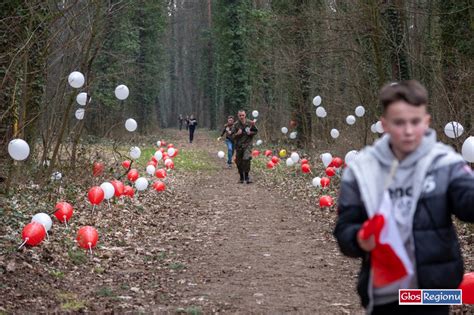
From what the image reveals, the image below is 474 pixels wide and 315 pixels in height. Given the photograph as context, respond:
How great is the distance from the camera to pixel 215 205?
44.8ft

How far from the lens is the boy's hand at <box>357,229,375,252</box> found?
7.89 feet

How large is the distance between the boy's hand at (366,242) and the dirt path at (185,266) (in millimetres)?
3619

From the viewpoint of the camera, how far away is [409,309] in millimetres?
2615

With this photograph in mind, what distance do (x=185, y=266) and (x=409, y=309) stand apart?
18.2 ft

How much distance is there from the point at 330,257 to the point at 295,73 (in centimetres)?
1555

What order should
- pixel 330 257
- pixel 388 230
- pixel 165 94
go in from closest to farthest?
pixel 388 230 < pixel 330 257 < pixel 165 94

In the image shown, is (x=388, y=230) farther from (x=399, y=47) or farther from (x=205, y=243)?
(x=399, y=47)

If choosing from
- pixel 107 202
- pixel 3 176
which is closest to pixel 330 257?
pixel 107 202

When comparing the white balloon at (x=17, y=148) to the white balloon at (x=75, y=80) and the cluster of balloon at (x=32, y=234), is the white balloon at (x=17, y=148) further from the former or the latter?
the white balloon at (x=75, y=80)

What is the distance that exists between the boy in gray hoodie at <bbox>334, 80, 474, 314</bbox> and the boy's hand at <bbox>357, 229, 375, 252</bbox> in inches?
0.7

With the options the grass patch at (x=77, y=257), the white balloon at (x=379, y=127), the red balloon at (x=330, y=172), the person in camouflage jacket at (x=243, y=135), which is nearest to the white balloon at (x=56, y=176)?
the grass patch at (x=77, y=257)

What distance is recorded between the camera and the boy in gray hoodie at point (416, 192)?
251cm

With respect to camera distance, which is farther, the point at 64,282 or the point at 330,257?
the point at 330,257

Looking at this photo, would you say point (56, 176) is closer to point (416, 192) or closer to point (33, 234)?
point (33, 234)
